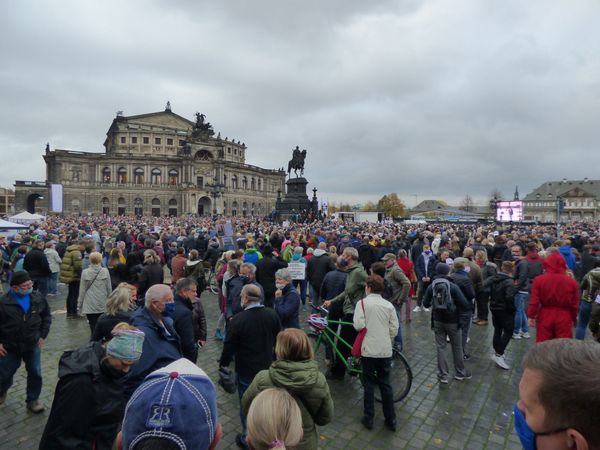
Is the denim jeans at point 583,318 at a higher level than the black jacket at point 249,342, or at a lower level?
lower

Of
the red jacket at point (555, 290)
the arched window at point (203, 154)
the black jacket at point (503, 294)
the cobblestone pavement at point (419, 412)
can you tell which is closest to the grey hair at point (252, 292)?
the cobblestone pavement at point (419, 412)

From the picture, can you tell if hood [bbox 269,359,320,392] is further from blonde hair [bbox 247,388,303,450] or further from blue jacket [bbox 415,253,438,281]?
blue jacket [bbox 415,253,438,281]

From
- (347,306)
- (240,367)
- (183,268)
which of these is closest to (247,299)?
(240,367)

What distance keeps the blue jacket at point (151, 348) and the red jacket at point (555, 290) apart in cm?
549

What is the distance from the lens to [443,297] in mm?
5309

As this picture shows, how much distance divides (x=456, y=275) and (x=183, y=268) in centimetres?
580

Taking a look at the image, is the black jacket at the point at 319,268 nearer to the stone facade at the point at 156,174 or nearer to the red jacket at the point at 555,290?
the red jacket at the point at 555,290

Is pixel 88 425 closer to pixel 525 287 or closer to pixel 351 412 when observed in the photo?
pixel 351 412

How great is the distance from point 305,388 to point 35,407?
4102 millimetres

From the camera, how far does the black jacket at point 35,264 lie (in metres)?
8.24

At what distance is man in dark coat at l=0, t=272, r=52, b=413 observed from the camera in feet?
13.9

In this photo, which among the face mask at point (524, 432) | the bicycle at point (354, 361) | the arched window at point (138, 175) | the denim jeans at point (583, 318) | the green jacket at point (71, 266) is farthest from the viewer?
the arched window at point (138, 175)

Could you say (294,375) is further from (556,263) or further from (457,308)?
(556,263)

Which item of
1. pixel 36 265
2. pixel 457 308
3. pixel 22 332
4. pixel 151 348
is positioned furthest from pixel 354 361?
pixel 36 265
